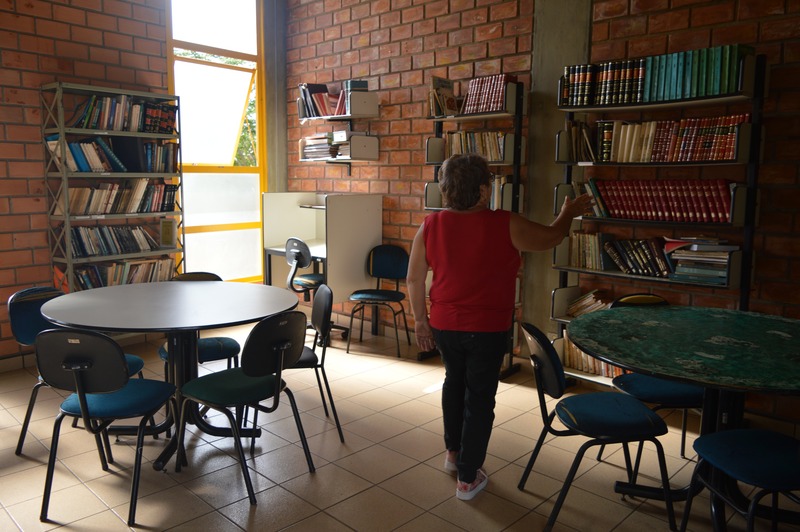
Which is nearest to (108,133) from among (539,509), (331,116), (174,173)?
(174,173)

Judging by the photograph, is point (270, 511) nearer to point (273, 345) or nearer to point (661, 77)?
point (273, 345)

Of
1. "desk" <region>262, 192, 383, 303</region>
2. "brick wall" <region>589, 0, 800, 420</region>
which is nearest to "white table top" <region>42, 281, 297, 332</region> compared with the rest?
"desk" <region>262, 192, 383, 303</region>

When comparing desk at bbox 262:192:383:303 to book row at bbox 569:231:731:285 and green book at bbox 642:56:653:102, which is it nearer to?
book row at bbox 569:231:731:285

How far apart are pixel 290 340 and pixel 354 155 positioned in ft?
9.62

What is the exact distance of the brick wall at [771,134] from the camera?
3.34 metres

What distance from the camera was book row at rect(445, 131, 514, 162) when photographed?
14.5ft

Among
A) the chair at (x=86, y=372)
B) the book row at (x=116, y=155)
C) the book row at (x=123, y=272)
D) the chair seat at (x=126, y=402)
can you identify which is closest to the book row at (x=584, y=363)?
the chair seat at (x=126, y=402)

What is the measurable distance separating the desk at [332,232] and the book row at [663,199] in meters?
2.06

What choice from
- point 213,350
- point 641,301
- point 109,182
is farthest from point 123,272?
point 641,301

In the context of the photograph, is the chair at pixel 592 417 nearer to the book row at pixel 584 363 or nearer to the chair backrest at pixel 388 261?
the book row at pixel 584 363

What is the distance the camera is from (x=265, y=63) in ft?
20.5

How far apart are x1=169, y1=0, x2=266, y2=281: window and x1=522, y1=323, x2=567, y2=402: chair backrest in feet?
13.4

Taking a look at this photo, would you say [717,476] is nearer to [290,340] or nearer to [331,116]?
[290,340]

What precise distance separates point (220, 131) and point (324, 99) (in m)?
1.16
